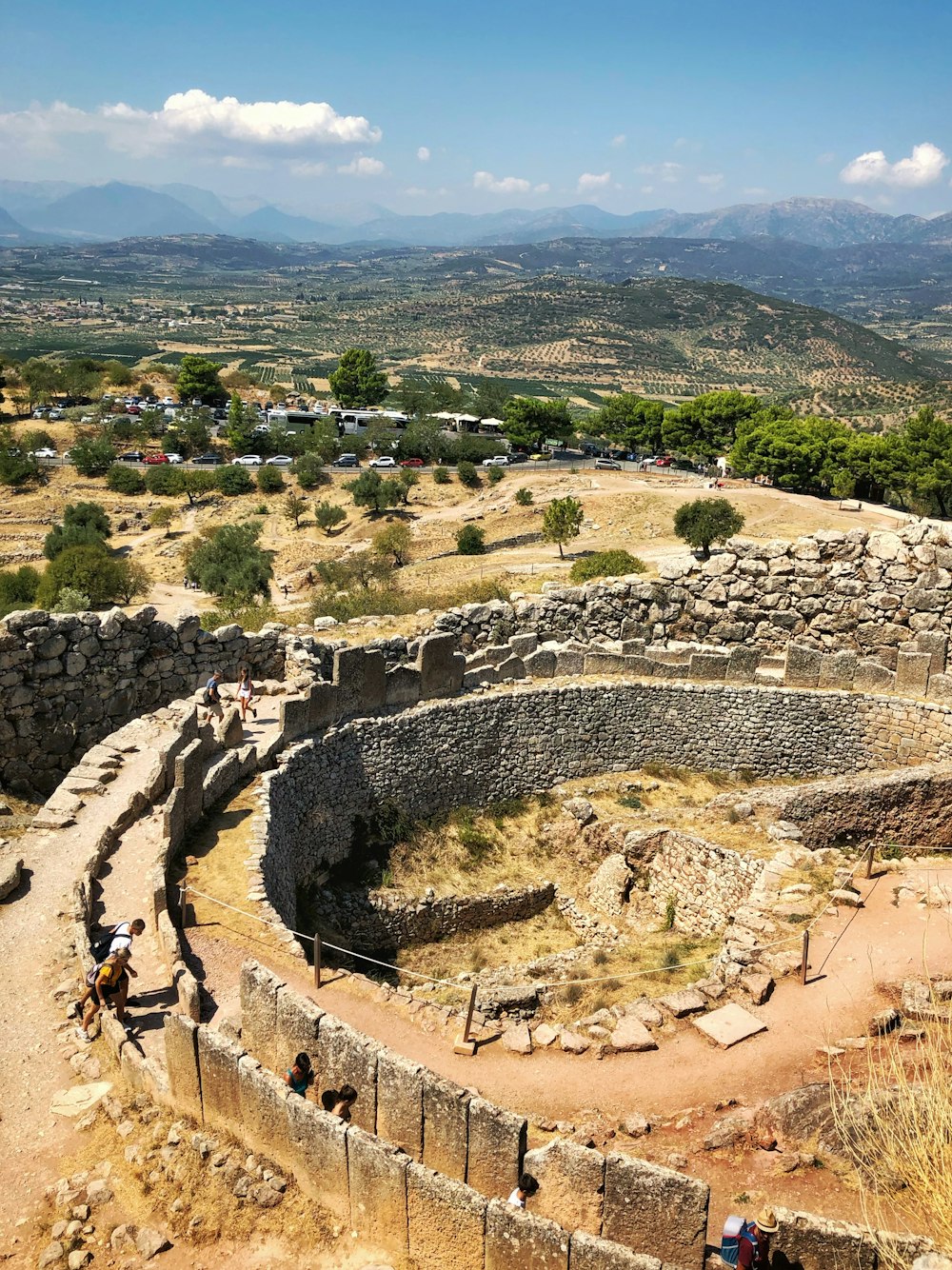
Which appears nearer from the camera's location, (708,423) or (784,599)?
(784,599)

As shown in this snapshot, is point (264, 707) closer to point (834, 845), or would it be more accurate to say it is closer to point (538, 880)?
point (538, 880)

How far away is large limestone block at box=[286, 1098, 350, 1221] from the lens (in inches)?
320

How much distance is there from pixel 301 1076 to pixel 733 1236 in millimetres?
3995

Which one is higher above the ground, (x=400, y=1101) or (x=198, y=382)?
(x=198, y=382)

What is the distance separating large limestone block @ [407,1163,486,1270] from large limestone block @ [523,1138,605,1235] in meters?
0.65

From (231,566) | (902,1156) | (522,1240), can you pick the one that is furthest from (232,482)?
(902,1156)

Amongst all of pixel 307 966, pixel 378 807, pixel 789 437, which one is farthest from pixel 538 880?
pixel 789 437

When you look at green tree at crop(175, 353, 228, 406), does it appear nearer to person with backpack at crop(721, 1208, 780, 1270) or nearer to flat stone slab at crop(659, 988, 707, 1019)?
flat stone slab at crop(659, 988, 707, 1019)

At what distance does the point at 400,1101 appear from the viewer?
836 cm

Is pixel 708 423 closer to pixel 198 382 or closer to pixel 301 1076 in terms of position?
pixel 198 382

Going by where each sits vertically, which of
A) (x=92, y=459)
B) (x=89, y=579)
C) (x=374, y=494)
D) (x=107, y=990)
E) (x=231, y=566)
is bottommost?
(x=231, y=566)

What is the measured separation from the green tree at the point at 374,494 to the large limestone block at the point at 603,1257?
63.1 m

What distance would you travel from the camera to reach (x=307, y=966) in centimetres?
1171

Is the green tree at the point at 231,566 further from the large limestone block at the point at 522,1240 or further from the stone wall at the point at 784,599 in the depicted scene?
the large limestone block at the point at 522,1240
